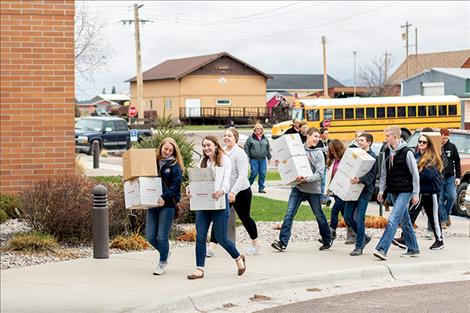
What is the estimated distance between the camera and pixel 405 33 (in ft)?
343

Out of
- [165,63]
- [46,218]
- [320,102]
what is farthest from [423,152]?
[165,63]

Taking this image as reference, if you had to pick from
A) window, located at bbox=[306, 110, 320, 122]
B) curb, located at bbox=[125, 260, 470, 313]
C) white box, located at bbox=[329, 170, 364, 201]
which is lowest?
curb, located at bbox=[125, 260, 470, 313]

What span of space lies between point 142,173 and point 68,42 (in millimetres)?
4848

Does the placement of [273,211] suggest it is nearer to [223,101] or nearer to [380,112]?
[380,112]

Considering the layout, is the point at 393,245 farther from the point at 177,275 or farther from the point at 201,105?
the point at 201,105

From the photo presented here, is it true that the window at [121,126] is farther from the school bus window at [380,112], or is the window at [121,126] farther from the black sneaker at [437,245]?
the black sneaker at [437,245]

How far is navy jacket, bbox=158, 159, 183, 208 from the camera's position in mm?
11062

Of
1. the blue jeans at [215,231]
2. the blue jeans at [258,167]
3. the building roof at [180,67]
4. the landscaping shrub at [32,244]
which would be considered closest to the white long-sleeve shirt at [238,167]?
the blue jeans at [215,231]

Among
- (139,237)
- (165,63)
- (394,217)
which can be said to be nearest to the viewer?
(394,217)

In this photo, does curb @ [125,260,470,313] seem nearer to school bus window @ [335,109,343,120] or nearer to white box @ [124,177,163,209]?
white box @ [124,177,163,209]

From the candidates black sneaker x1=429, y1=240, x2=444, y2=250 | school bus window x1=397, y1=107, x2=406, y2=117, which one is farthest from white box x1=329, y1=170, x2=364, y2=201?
school bus window x1=397, y1=107, x2=406, y2=117

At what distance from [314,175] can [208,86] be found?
74.9 meters

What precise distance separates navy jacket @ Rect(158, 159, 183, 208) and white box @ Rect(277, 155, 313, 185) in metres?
2.26

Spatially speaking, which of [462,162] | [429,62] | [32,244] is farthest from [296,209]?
[429,62]
